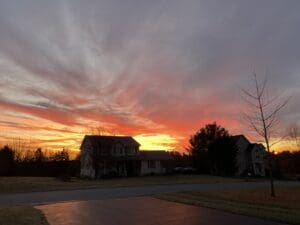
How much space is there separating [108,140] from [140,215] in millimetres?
44403

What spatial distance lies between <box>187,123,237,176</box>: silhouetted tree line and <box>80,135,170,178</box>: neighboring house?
22.0ft

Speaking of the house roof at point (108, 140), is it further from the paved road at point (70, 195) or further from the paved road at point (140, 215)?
the paved road at point (140, 215)

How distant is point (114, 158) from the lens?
57.2 m

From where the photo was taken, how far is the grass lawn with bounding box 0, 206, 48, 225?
13.1 meters

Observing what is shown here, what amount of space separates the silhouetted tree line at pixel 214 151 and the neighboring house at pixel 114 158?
22.0 ft

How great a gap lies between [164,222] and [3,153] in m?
51.4

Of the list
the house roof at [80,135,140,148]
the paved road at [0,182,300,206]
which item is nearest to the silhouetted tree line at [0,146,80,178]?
the house roof at [80,135,140,148]

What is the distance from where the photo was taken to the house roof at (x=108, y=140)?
57031 millimetres

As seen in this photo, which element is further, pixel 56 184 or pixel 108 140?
pixel 108 140

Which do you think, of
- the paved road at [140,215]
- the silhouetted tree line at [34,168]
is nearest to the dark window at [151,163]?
the silhouetted tree line at [34,168]

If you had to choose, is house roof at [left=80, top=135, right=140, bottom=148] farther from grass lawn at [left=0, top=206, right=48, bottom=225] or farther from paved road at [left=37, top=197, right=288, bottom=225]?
grass lawn at [left=0, top=206, right=48, bottom=225]

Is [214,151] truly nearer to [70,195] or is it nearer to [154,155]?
[154,155]

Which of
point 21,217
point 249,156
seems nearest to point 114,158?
point 249,156

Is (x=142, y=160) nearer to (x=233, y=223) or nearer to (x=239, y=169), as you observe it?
(x=239, y=169)
